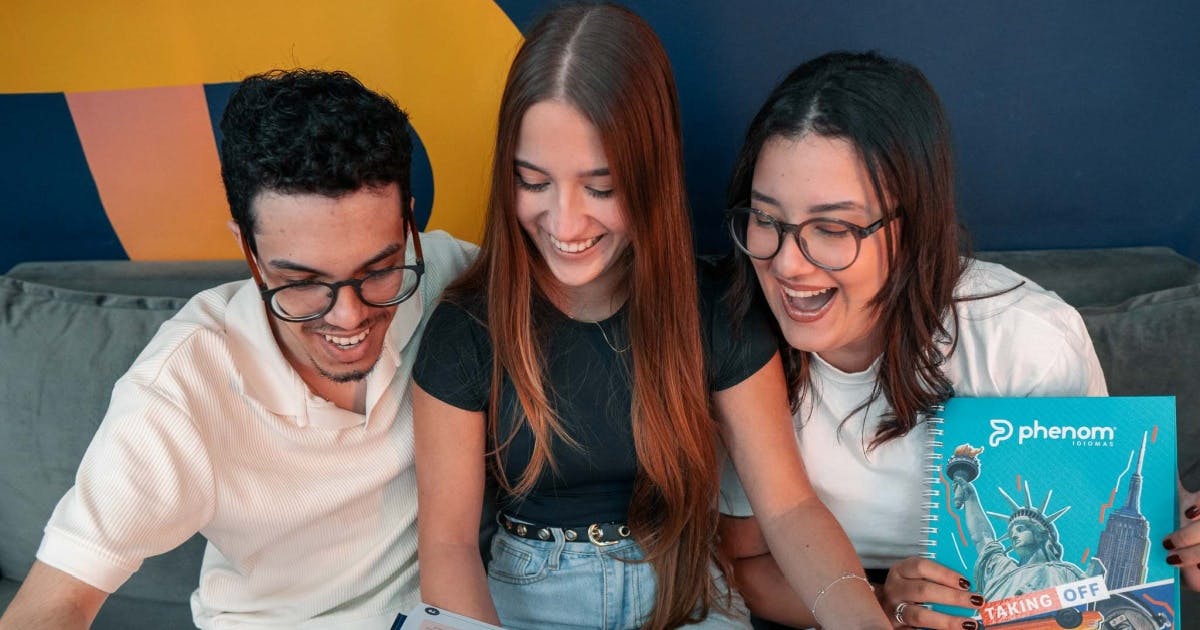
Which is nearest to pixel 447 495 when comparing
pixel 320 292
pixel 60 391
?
pixel 320 292

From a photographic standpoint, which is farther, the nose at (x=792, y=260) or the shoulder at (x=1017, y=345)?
the shoulder at (x=1017, y=345)

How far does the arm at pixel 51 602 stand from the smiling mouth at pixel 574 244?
769mm

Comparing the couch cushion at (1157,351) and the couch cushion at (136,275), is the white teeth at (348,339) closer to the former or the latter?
the couch cushion at (136,275)

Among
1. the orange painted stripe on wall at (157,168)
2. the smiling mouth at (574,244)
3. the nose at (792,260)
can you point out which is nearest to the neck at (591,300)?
the smiling mouth at (574,244)

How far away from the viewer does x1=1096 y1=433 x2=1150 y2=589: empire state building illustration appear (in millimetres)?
1453

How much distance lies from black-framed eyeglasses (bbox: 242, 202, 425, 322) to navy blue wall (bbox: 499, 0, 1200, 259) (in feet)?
2.32

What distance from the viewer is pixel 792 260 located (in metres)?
1.41

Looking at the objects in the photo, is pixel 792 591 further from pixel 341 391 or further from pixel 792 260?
pixel 341 391

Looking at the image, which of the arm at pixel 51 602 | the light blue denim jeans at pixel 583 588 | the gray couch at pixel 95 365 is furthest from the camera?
the gray couch at pixel 95 365

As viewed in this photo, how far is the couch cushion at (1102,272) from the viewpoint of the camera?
187 centimetres

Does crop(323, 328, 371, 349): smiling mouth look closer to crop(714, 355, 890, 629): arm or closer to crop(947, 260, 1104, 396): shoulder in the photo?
crop(714, 355, 890, 629): arm

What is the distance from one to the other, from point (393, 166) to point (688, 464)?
0.64 meters

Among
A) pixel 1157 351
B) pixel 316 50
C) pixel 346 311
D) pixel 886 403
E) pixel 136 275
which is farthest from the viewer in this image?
pixel 136 275

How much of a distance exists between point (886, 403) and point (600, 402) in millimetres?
465
